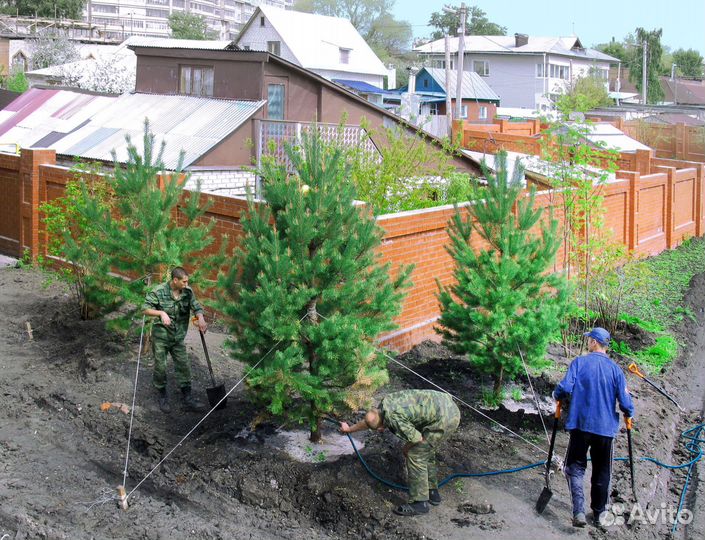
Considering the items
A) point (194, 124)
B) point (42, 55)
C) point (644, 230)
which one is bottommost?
point (644, 230)

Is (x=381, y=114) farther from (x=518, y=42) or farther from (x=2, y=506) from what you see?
(x=518, y=42)

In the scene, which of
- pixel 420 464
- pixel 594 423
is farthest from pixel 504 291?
pixel 420 464

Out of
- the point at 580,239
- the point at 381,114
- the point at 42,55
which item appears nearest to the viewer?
the point at 580,239

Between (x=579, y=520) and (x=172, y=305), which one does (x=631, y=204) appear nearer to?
(x=172, y=305)

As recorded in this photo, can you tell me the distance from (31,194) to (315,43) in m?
46.6

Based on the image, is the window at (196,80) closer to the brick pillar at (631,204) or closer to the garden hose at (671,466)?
the brick pillar at (631,204)

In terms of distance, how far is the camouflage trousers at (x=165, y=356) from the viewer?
10078 mm

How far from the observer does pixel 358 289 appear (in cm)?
855

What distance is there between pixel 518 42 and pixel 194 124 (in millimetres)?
66296

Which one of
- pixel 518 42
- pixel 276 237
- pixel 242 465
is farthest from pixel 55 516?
pixel 518 42

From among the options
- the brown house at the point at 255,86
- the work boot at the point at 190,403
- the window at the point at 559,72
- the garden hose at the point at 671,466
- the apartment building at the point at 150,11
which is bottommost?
the garden hose at the point at 671,466

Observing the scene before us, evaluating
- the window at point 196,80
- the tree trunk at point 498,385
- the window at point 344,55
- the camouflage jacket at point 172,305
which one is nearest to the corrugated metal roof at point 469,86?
the window at point 344,55

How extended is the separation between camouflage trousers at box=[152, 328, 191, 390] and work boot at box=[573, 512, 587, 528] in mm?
4628

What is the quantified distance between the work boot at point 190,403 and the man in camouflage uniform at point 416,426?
2734mm
